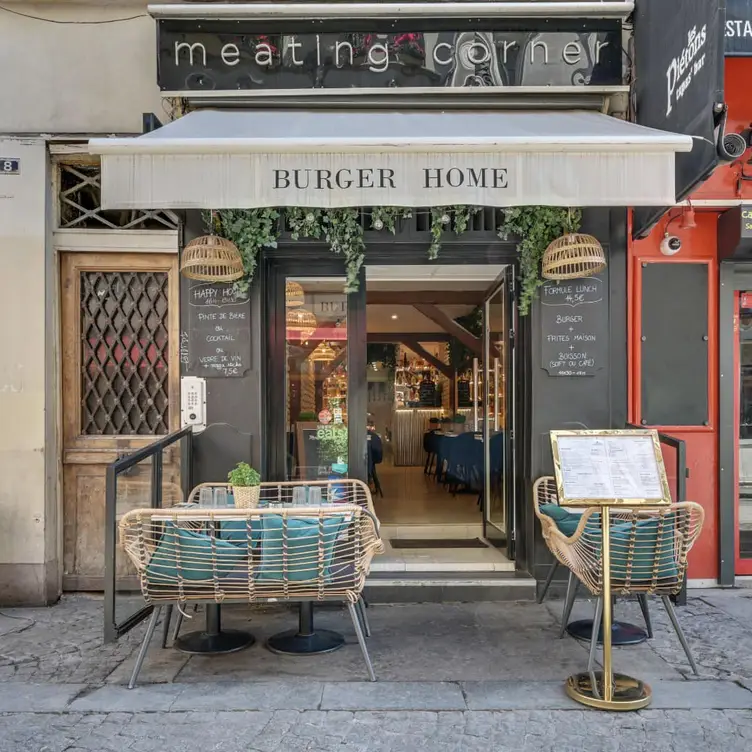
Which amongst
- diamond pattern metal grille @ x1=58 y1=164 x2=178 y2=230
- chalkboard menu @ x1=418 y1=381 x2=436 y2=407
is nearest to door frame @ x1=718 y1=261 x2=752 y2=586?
diamond pattern metal grille @ x1=58 y1=164 x2=178 y2=230

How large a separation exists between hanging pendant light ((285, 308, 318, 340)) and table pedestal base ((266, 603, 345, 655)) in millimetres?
2076

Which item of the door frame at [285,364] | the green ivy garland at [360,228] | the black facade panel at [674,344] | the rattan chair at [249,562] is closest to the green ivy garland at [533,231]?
the green ivy garland at [360,228]

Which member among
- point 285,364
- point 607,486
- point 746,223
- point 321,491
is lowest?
point 321,491

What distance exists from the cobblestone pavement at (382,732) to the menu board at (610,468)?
0.98 meters

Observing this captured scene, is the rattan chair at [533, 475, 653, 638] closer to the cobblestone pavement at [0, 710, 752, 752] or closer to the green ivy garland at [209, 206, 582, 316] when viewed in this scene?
the cobblestone pavement at [0, 710, 752, 752]

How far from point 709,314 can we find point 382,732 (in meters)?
3.96

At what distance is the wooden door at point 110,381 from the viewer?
5.18m

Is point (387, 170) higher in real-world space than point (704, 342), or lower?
higher

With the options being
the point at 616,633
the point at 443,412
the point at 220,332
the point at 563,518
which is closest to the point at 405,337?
the point at 443,412

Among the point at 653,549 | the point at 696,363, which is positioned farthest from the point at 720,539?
the point at 653,549

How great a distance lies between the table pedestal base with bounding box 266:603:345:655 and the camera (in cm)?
391

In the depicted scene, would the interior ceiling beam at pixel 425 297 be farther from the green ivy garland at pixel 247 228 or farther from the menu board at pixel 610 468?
the menu board at pixel 610 468

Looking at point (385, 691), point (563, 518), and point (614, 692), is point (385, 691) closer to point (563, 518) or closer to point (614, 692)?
point (614, 692)

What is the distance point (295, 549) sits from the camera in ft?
11.5
